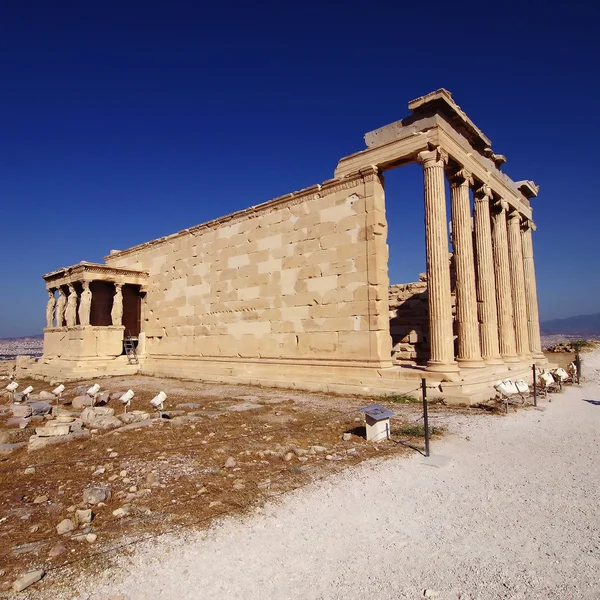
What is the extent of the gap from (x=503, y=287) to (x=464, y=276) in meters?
4.23

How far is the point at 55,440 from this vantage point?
22.0ft

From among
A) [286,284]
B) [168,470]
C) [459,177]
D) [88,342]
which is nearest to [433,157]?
[459,177]

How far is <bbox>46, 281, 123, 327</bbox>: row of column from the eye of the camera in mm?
19031

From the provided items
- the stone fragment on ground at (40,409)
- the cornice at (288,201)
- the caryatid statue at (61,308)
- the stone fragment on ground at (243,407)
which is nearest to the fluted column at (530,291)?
the cornice at (288,201)

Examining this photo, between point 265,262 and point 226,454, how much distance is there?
33.1 feet

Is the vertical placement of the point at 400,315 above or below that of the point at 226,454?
above

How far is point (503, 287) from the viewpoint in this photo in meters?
15.9

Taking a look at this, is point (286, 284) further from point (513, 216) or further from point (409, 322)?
point (513, 216)

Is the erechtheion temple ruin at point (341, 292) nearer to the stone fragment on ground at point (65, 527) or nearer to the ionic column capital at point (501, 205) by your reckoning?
the ionic column capital at point (501, 205)

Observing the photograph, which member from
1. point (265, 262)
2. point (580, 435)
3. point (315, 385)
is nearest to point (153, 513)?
point (580, 435)

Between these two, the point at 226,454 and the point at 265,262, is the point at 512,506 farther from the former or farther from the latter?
the point at 265,262

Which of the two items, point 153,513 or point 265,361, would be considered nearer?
point 153,513

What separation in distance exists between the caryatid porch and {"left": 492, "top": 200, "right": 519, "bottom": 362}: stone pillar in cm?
1622

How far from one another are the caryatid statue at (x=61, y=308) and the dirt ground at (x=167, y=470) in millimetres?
13951
